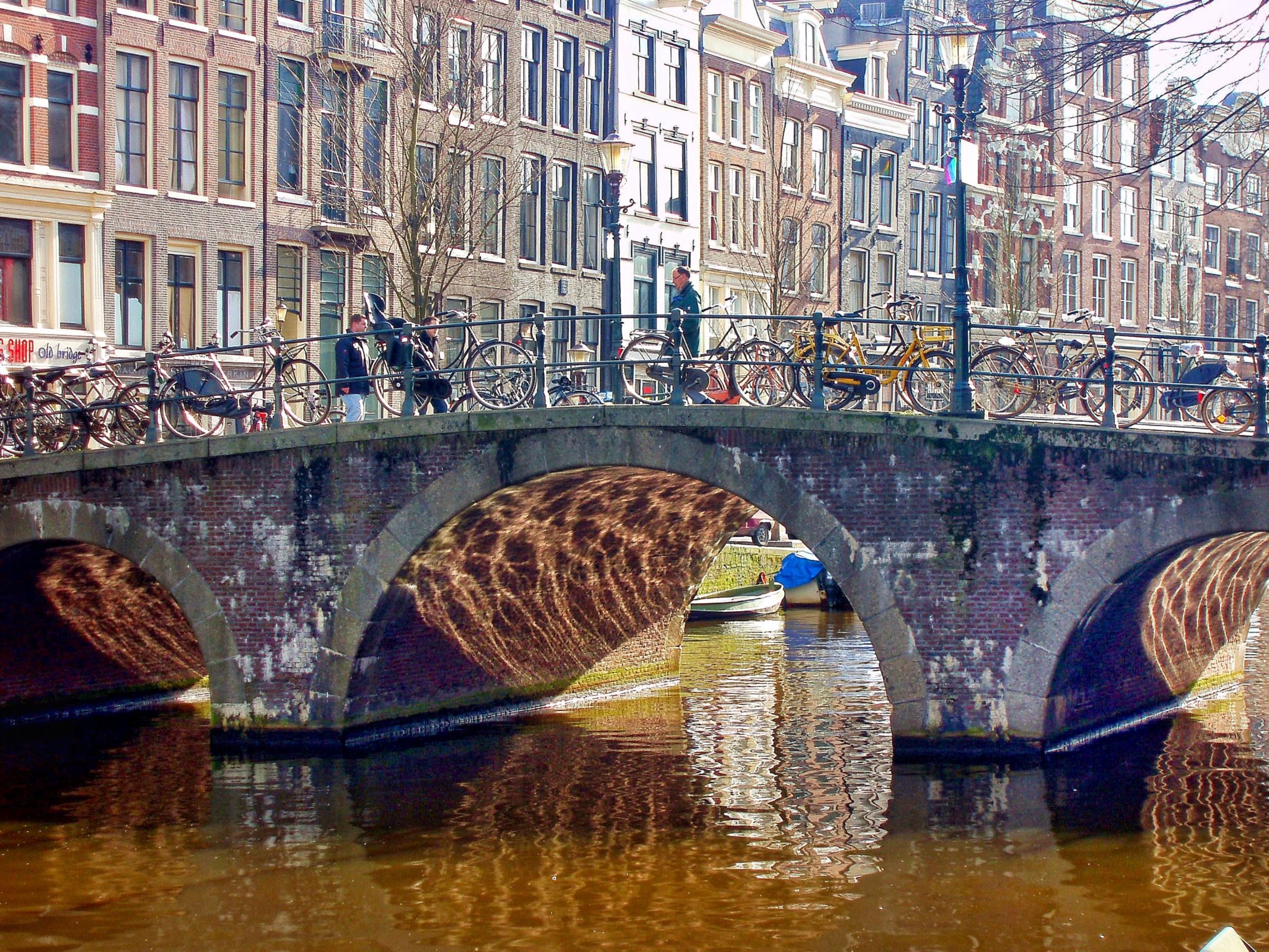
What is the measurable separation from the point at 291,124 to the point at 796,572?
14599mm

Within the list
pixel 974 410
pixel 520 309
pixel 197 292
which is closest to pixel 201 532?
pixel 974 410

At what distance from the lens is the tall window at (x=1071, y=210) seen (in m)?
57.0

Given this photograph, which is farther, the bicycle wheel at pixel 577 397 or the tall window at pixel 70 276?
the tall window at pixel 70 276

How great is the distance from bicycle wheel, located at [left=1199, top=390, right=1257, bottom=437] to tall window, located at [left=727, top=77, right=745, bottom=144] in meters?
28.8

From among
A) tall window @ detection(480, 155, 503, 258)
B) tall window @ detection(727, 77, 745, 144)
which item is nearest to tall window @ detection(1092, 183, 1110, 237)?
tall window @ detection(727, 77, 745, 144)

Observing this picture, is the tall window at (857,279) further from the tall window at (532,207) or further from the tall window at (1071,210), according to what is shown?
the tall window at (532,207)

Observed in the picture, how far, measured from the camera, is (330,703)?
19.8 m

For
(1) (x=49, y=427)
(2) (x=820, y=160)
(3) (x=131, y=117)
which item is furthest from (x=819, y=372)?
(2) (x=820, y=160)

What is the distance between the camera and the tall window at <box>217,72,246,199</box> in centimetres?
A: 3234

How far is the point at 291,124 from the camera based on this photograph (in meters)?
33.4

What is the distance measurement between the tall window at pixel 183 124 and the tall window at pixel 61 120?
1850 millimetres

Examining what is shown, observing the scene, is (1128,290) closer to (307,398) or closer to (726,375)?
(307,398)

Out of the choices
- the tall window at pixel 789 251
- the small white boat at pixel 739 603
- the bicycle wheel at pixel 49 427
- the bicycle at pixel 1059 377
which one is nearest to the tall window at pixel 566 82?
the tall window at pixel 789 251

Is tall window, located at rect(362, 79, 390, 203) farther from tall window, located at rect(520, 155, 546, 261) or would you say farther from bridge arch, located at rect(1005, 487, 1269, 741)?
bridge arch, located at rect(1005, 487, 1269, 741)
